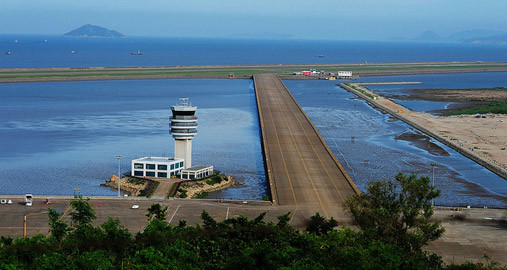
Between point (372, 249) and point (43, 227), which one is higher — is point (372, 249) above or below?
above

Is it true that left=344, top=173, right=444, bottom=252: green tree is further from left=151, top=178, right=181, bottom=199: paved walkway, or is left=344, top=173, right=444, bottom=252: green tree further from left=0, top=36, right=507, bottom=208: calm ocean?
left=151, top=178, right=181, bottom=199: paved walkway

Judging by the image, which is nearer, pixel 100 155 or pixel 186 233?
pixel 186 233

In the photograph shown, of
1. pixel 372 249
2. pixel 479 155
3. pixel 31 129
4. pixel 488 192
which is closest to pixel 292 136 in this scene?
pixel 479 155

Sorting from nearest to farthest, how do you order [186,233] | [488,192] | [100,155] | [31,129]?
1. [186,233]
2. [488,192]
3. [100,155]
4. [31,129]

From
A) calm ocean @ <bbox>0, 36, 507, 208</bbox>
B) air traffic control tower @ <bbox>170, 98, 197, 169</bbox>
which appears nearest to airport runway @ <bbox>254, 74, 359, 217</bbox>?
calm ocean @ <bbox>0, 36, 507, 208</bbox>

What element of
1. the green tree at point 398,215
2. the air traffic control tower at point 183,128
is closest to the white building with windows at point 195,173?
the air traffic control tower at point 183,128

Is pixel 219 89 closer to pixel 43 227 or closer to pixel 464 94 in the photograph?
pixel 464 94
